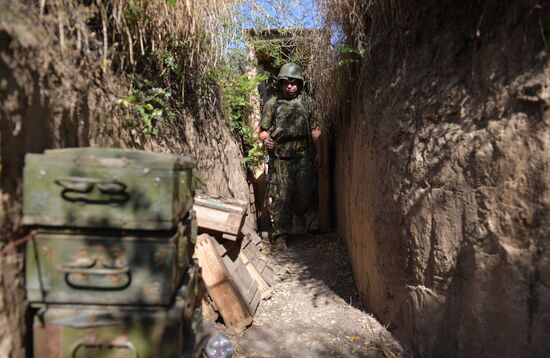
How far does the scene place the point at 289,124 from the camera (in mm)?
4824

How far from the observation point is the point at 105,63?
7.18 ft

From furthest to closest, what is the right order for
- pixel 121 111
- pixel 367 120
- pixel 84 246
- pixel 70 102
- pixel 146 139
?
1. pixel 367 120
2. pixel 146 139
3. pixel 121 111
4. pixel 70 102
5. pixel 84 246

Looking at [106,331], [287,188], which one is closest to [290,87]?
[287,188]

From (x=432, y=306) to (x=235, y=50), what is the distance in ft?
10.3

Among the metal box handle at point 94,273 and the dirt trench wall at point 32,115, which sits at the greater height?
the dirt trench wall at point 32,115

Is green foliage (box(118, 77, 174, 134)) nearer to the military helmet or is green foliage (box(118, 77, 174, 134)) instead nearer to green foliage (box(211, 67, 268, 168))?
green foliage (box(211, 67, 268, 168))

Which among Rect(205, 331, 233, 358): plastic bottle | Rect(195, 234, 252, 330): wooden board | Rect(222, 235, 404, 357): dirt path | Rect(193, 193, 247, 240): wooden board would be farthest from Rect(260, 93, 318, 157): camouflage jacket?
Rect(205, 331, 233, 358): plastic bottle

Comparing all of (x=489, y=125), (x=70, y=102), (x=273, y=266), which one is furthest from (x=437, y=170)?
(x=273, y=266)

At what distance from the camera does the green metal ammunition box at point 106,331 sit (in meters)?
1.51

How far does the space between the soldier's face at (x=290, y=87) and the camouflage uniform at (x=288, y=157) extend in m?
0.12

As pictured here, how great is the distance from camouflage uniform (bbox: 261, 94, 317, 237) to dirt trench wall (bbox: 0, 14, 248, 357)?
2500 mm

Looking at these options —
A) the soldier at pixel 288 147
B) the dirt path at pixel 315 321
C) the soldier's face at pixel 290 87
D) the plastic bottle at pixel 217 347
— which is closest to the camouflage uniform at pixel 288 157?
the soldier at pixel 288 147

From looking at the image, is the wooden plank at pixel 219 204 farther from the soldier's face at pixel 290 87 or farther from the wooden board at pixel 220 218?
the soldier's face at pixel 290 87

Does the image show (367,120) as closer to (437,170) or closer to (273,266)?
(437,170)
